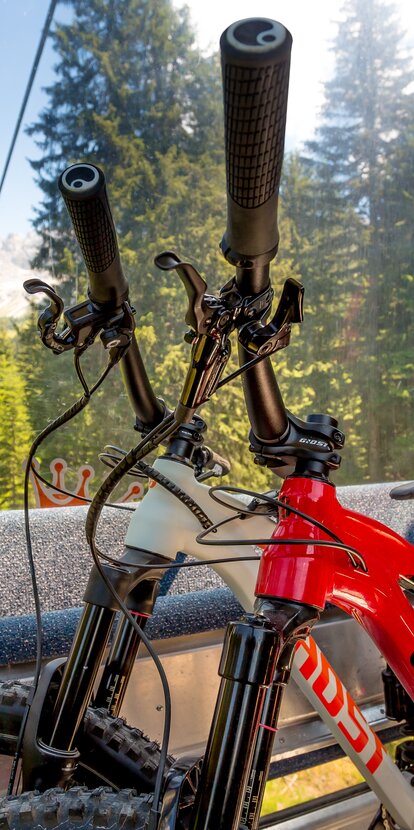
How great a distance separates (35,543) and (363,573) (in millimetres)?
691

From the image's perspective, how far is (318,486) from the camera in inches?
22.6

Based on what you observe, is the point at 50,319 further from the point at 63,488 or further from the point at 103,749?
the point at 63,488

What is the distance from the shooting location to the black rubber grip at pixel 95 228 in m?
0.42

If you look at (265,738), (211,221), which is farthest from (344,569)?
(211,221)

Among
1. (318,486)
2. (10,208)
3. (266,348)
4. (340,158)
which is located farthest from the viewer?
(340,158)

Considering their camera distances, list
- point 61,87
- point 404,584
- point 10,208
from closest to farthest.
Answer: point 404,584, point 10,208, point 61,87

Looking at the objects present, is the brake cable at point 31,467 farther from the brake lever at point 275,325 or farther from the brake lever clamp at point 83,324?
the brake lever at point 275,325

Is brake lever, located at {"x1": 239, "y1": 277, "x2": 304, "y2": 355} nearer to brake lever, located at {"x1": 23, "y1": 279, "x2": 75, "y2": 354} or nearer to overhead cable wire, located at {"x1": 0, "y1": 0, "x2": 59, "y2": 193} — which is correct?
brake lever, located at {"x1": 23, "y1": 279, "x2": 75, "y2": 354}

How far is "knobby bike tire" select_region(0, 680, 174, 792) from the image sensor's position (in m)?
0.59

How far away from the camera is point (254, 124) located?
322 mm

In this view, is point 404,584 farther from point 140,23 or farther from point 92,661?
point 140,23

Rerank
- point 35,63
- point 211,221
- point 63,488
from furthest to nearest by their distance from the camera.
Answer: point 211,221, point 35,63, point 63,488

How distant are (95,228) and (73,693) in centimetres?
36

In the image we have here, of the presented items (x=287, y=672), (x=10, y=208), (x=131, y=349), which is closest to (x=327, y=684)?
(x=287, y=672)
